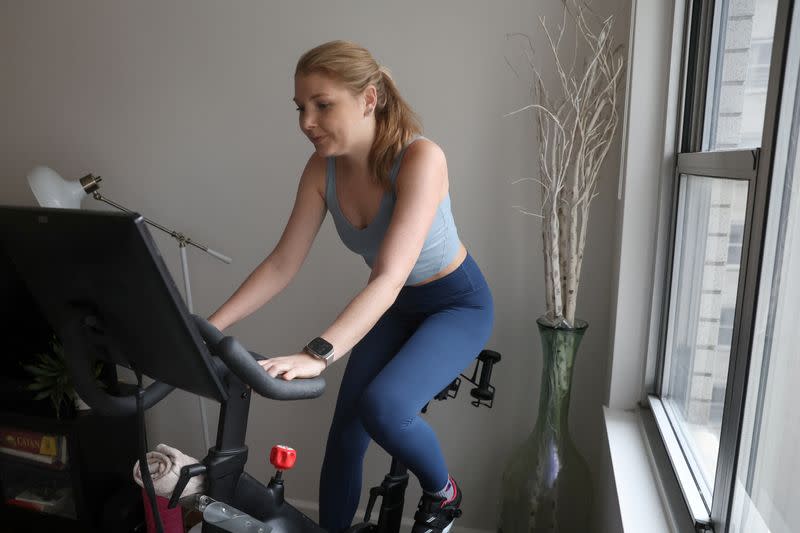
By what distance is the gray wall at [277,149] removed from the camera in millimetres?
2293

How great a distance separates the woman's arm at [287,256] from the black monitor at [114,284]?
1.54ft

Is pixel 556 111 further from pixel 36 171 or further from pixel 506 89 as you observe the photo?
pixel 36 171

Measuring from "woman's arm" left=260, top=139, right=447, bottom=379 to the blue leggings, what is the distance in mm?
253

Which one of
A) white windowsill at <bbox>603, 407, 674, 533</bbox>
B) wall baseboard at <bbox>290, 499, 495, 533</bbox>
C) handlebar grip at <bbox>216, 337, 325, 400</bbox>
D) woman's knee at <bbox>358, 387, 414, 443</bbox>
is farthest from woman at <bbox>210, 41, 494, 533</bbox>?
wall baseboard at <bbox>290, 499, 495, 533</bbox>

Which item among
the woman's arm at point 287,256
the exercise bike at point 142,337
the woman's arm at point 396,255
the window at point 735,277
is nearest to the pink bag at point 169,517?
the woman's arm at point 287,256

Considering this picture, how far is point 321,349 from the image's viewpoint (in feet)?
3.93

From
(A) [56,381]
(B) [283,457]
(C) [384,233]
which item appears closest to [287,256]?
(C) [384,233]

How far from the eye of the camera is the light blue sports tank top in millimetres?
1742

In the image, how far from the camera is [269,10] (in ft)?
8.09

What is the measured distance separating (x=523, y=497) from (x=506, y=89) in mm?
1295

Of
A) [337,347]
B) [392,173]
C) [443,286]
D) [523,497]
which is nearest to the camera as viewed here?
[337,347]

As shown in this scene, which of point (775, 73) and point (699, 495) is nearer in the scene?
point (775, 73)

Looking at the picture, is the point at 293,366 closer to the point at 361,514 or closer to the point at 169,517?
the point at 169,517

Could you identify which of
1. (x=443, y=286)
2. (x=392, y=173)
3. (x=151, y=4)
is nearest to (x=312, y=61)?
(x=392, y=173)
